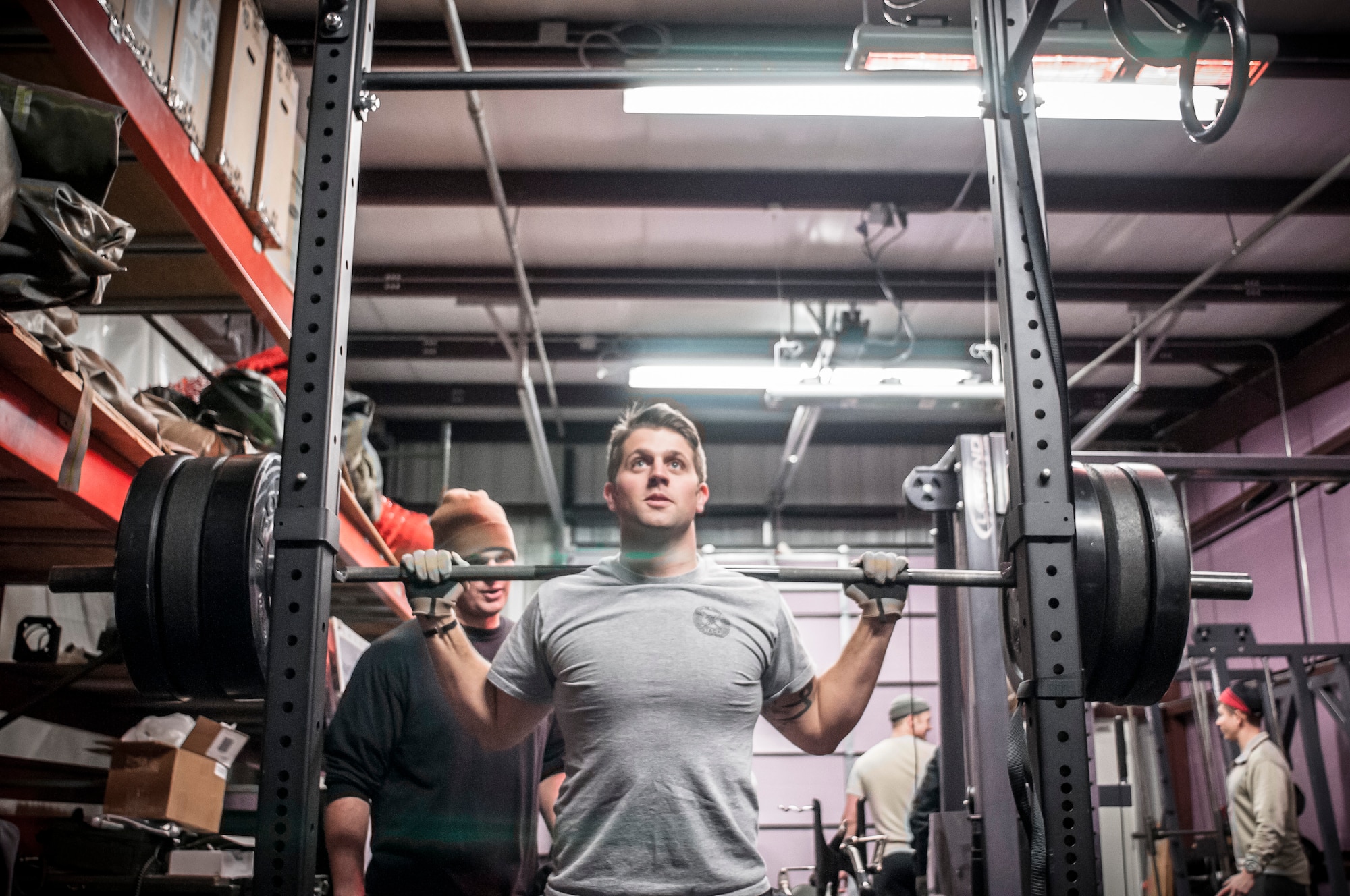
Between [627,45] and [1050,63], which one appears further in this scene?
[627,45]

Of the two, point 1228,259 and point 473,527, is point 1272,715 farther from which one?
point 473,527

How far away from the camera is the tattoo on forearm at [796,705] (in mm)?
2188

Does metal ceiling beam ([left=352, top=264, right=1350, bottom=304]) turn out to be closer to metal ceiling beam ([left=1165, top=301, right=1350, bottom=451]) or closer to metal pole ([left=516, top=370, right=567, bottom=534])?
metal ceiling beam ([left=1165, top=301, right=1350, bottom=451])

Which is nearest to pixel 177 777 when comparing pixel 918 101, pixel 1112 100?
pixel 918 101

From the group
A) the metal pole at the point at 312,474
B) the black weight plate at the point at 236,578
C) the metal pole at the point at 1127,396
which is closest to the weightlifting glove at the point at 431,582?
the metal pole at the point at 312,474

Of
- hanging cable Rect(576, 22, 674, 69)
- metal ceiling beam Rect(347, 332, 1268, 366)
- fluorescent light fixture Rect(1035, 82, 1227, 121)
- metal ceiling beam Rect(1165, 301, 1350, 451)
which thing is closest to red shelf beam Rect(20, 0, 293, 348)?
hanging cable Rect(576, 22, 674, 69)

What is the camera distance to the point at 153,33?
10.7ft

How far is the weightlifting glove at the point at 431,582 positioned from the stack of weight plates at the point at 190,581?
0.84ft

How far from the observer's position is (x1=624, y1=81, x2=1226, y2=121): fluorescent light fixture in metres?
4.71

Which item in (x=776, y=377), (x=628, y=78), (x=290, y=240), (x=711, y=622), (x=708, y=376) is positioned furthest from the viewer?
(x=708, y=376)

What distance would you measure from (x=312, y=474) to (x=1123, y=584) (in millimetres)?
1344

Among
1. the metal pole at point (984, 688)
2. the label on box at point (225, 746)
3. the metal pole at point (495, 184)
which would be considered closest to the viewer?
the metal pole at point (984, 688)

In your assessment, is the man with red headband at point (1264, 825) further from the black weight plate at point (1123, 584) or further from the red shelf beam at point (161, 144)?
the red shelf beam at point (161, 144)

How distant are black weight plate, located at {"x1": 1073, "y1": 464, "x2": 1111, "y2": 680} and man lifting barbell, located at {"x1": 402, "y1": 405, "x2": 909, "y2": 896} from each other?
30 centimetres
